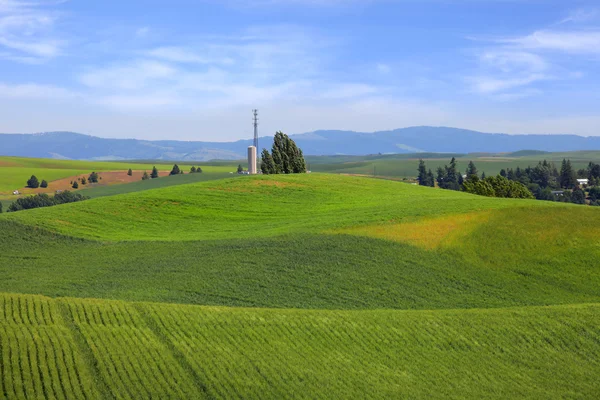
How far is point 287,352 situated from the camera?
78.5 feet

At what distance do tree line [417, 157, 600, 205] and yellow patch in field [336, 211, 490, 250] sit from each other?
55.6 metres

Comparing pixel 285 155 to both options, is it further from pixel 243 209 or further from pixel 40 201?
pixel 243 209

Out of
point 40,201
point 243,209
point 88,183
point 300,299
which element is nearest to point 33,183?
point 88,183

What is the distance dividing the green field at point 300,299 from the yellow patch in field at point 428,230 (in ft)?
0.70

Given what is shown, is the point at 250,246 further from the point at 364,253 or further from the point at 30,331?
the point at 30,331

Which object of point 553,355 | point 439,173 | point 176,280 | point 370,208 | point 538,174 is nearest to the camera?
point 553,355

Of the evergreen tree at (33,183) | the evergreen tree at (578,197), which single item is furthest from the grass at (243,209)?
the evergreen tree at (33,183)

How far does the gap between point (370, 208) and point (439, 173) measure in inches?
4182

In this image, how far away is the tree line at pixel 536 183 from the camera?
105 metres

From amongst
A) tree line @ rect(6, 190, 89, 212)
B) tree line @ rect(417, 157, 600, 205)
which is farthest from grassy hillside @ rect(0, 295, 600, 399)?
tree line @ rect(417, 157, 600, 205)

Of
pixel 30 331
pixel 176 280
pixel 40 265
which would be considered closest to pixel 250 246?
pixel 176 280

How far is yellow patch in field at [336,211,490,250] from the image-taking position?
144 feet

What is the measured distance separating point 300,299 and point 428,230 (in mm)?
15612

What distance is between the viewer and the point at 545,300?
34594mm
